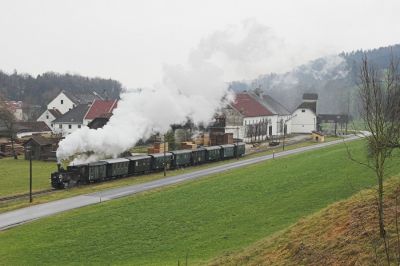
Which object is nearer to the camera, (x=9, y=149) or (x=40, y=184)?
(x=40, y=184)

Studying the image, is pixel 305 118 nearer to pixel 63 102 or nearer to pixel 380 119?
pixel 63 102

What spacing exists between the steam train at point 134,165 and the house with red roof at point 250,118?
568 inches

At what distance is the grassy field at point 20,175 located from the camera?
162 feet

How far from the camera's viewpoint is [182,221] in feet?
98.7

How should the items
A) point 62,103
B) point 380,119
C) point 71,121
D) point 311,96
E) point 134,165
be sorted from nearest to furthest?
1. point 380,119
2. point 134,165
3. point 71,121
4. point 311,96
5. point 62,103

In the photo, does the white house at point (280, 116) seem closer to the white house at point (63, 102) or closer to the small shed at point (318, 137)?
the small shed at point (318, 137)

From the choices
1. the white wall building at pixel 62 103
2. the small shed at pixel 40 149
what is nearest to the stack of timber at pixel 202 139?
the small shed at pixel 40 149

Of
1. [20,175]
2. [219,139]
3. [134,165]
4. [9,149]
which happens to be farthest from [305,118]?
[20,175]

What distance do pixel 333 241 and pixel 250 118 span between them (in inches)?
3053

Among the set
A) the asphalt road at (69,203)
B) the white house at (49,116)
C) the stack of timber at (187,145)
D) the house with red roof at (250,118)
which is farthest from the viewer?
the white house at (49,116)

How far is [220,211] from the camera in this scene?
A: 105ft

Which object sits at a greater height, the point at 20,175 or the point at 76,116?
the point at 76,116

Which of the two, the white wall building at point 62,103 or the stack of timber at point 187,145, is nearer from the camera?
the stack of timber at point 187,145

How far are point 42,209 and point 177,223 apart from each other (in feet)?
44.0
